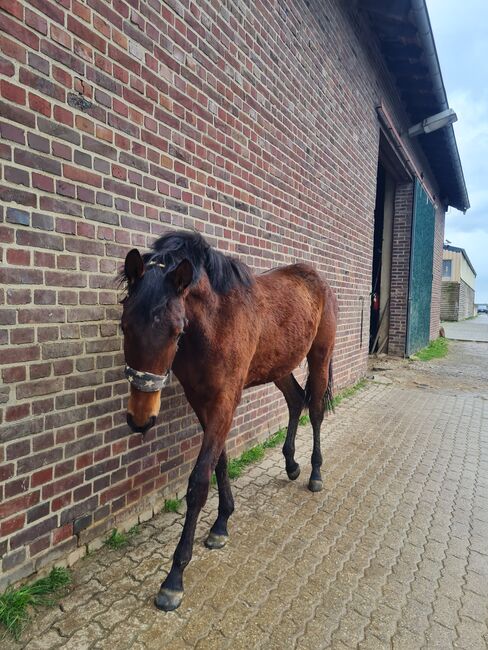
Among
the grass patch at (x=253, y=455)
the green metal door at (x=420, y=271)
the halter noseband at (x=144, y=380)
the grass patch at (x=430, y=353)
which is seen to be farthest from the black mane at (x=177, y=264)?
the grass patch at (x=430, y=353)

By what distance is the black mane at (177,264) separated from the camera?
1665 millimetres

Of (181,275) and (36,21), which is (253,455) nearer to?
(181,275)

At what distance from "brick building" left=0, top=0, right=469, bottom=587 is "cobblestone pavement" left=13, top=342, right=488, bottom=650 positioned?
0.38 metres

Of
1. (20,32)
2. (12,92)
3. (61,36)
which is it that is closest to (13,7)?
(20,32)

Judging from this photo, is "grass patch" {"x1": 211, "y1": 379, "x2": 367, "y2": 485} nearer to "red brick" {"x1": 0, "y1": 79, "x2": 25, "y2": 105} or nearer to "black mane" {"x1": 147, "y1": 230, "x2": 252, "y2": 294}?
"black mane" {"x1": 147, "y1": 230, "x2": 252, "y2": 294}

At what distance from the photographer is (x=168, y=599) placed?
1.97m

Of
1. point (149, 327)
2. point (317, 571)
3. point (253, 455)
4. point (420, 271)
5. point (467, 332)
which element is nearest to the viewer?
point (149, 327)

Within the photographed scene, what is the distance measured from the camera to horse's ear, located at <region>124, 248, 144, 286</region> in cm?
168

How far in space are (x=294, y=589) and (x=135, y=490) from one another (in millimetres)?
1152

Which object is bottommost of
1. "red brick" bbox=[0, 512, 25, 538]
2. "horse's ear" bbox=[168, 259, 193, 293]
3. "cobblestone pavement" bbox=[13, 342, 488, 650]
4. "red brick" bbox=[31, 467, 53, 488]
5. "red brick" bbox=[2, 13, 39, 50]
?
"cobblestone pavement" bbox=[13, 342, 488, 650]

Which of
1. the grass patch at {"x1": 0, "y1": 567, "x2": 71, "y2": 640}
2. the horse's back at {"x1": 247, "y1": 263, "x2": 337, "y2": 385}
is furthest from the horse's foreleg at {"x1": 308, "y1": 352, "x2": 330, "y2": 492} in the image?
the grass patch at {"x1": 0, "y1": 567, "x2": 71, "y2": 640}

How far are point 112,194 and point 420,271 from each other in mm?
10918

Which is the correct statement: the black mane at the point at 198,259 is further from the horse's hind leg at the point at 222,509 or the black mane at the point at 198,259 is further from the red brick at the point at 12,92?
the horse's hind leg at the point at 222,509

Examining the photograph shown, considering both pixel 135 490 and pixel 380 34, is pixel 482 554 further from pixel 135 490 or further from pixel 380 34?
pixel 380 34
